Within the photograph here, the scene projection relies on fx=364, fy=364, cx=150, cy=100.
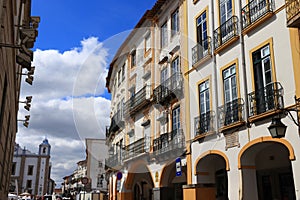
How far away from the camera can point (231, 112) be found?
12.7 meters

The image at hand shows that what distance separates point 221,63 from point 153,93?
271 inches

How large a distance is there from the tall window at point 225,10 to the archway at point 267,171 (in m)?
5.10

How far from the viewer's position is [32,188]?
227ft

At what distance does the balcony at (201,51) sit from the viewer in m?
14.8

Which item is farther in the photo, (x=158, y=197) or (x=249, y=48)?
(x=158, y=197)

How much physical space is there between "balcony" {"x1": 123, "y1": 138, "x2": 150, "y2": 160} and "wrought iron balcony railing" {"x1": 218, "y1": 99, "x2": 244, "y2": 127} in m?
7.81

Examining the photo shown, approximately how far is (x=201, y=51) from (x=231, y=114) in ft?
12.5

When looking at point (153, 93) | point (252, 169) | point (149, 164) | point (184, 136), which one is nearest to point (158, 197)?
point (149, 164)

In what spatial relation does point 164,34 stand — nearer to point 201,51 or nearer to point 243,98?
point 201,51

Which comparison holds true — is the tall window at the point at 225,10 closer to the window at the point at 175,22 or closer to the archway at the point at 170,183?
the window at the point at 175,22

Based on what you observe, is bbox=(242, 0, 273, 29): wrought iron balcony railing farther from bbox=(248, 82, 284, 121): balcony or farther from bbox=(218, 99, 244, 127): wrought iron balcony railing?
bbox=(218, 99, 244, 127): wrought iron balcony railing

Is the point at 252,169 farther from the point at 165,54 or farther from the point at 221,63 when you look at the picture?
the point at 165,54

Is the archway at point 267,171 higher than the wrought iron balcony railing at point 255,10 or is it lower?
lower

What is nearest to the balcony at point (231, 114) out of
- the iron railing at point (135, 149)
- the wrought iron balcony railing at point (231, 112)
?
the wrought iron balcony railing at point (231, 112)
